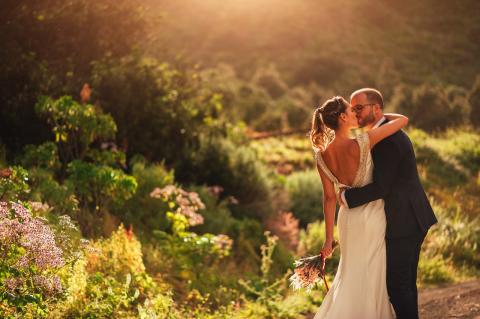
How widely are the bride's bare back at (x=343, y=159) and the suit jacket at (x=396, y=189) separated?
0.42 ft

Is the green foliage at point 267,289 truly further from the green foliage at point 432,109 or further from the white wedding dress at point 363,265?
the green foliage at point 432,109

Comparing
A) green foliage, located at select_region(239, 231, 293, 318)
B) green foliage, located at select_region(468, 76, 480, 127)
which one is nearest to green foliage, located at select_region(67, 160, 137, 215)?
green foliage, located at select_region(239, 231, 293, 318)

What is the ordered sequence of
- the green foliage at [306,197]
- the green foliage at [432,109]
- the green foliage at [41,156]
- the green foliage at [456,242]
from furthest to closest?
1. the green foliage at [432,109]
2. the green foliage at [306,197]
3. the green foliage at [456,242]
4. the green foliage at [41,156]

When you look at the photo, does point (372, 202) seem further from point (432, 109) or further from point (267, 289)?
point (432, 109)

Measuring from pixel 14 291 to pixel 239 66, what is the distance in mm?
41779

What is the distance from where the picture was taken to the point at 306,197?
1154 centimetres

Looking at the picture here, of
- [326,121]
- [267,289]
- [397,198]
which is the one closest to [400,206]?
[397,198]

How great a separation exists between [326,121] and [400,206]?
84cm

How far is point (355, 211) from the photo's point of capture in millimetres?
4797

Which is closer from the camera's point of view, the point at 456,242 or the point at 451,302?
the point at 451,302

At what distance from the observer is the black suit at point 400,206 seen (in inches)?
182

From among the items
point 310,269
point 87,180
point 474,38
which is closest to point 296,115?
point 87,180

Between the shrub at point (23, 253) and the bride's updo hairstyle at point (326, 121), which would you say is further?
the bride's updo hairstyle at point (326, 121)

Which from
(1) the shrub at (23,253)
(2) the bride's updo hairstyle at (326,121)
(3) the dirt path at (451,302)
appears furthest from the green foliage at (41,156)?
(3) the dirt path at (451,302)
